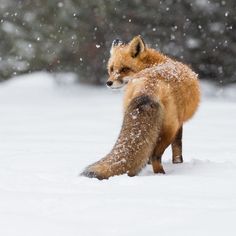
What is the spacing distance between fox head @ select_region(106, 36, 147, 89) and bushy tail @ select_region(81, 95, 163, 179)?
1.27m

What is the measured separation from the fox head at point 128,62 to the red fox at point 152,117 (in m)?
0.24

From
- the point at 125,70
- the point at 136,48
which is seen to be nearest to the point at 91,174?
the point at 125,70

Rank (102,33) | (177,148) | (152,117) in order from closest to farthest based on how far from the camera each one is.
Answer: (152,117) < (177,148) < (102,33)

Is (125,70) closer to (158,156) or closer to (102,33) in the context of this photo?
(158,156)

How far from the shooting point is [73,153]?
7289 mm

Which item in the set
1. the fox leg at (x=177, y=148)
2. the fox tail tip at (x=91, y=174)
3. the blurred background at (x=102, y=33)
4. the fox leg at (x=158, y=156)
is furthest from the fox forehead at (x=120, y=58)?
the blurred background at (x=102, y=33)

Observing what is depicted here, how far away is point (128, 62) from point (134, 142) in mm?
1780

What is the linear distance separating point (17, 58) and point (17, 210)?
13.9 meters

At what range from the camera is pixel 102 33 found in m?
17.0

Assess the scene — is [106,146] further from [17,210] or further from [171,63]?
[17,210]

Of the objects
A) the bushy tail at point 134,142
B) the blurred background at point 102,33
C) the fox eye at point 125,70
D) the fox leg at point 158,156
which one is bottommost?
the blurred background at point 102,33

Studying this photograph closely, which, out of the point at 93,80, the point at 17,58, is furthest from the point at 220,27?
the point at 17,58

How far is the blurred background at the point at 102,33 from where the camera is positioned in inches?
634

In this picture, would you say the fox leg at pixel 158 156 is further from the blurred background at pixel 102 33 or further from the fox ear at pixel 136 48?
the blurred background at pixel 102 33
